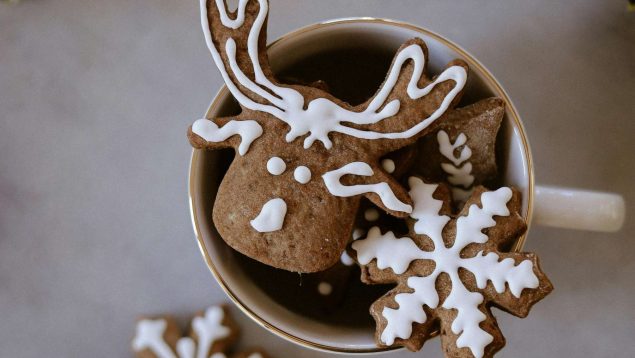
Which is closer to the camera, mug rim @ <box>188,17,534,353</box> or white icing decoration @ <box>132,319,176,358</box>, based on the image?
mug rim @ <box>188,17,534,353</box>

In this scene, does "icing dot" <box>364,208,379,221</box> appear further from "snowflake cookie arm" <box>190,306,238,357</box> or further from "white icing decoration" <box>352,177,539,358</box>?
"snowflake cookie arm" <box>190,306,238,357</box>

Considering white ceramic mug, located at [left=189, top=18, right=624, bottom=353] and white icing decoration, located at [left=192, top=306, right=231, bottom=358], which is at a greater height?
white ceramic mug, located at [left=189, top=18, right=624, bottom=353]

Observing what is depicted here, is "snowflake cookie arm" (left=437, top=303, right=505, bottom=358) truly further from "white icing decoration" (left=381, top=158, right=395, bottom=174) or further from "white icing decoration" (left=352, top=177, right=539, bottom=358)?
"white icing decoration" (left=381, top=158, right=395, bottom=174)

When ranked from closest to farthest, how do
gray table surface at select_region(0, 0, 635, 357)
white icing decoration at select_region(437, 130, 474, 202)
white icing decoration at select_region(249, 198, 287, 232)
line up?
white icing decoration at select_region(249, 198, 287, 232) < white icing decoration at select_region(437, 130, 474, 202) < gray table surface at select_region(0, 0, 635, 357)

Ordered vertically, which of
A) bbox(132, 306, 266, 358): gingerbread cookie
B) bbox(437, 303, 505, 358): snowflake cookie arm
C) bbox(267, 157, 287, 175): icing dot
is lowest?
bbox(132, 306, 266, 358): gingerbread cookie

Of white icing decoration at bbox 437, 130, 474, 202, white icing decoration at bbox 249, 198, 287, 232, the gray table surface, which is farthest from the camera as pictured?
the gray table surface

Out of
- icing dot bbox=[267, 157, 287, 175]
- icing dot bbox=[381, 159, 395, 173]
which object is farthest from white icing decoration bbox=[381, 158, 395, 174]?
icing dot bbox=[267, 157, 287, 175]

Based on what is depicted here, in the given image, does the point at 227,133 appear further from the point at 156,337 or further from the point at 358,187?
the point at 156,337
